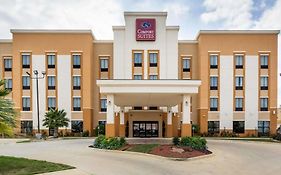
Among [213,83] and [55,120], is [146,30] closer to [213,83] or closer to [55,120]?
[213,83]

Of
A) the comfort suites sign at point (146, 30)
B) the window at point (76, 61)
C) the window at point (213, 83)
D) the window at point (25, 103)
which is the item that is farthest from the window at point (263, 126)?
the window at point (25, 103)

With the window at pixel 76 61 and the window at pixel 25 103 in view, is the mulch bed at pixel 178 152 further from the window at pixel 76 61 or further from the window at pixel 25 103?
the window at pixel 25 103

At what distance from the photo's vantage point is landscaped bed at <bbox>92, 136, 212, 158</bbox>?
59.9 feet

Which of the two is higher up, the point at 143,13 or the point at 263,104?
the point at 143,13

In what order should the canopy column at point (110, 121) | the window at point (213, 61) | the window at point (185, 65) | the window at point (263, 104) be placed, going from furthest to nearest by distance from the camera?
the window at point (185, 65)
the window at point (213, 61)
the window at point (263, 104)
the canopy column at point (110, 121)

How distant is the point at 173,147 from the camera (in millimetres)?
20500

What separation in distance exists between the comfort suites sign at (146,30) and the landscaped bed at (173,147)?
2064cm

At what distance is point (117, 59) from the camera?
131 ft

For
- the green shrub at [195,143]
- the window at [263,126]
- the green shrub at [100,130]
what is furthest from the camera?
the window at [263,126]

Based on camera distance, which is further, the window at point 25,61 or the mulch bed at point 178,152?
the window at point 25,61

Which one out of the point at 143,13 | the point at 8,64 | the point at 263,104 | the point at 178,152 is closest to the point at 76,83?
the point at 8,64

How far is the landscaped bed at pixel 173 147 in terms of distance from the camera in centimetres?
1825

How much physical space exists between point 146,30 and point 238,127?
1938 centimetres

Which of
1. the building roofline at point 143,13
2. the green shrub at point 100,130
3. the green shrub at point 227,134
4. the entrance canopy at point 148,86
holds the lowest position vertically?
the green shrub at point 227,134
